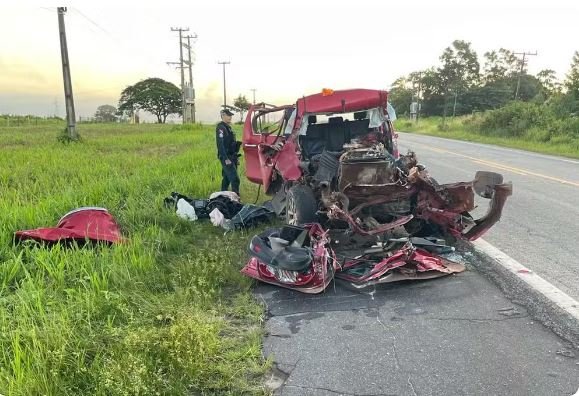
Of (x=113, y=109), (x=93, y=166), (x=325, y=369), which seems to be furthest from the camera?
(x=113, y=109)

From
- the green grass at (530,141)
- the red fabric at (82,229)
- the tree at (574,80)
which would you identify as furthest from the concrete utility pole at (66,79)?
the tree at (574,80)

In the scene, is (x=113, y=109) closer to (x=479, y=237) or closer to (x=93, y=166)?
(x=93, y=166)

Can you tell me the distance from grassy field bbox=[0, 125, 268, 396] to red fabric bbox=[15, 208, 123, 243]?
6.4 inches

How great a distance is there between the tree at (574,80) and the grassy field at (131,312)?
28.3 meters

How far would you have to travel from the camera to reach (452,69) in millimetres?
66812

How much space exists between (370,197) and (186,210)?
8.89 feet

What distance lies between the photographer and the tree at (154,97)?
8319 cm

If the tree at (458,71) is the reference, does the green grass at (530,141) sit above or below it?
below

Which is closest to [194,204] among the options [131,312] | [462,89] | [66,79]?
[131,312]

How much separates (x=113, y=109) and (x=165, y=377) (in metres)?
94.0

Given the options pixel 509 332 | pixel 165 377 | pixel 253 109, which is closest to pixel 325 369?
pixel 165 377

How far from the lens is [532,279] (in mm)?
4273

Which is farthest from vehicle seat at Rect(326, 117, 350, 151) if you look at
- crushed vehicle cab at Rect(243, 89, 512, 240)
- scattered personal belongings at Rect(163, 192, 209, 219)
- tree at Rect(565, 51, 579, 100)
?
tree at Rect(565, 51, 579, 100)

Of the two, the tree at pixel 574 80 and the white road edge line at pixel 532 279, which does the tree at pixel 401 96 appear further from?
the white road edge line at pixel 532 279
